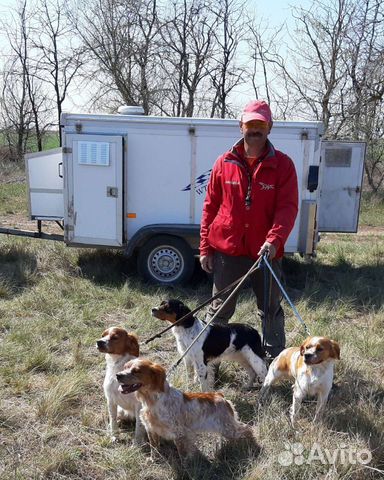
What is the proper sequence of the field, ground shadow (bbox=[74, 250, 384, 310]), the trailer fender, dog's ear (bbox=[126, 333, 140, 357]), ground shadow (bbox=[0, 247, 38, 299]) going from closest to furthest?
the field
dog's ear (bbox=[126, 333, 140, 357])
ground shadow (bbox=[0, 247, 38, 299])
ground shadow (bbox=[74, 250, 384, 310])
the trailer fender

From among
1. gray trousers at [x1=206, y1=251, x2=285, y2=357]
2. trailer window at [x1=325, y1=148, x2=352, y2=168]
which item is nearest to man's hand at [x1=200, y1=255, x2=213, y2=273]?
gray trousers at [x1=206, y1=251, x2=285, y2=357]

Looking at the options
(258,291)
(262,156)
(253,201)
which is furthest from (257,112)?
(258,291)

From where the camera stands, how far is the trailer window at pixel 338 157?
8195 millimetres

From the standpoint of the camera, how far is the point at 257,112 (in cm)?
352

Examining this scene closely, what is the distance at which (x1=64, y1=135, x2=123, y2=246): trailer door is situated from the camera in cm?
705

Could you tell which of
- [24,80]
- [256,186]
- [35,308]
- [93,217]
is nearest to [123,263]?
[93,217]

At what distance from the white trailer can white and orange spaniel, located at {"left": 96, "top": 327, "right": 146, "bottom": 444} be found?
3.91 metres

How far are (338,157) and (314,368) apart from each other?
562 cm

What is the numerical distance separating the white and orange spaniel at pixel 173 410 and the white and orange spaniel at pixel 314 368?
21.3 inches

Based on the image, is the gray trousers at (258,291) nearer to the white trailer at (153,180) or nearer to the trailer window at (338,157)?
the white trailer at (153,180)

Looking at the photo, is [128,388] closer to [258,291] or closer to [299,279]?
[258,291]

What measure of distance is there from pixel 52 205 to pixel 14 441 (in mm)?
5101

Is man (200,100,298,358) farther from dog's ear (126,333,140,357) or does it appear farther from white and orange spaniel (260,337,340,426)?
dog's ear (126,333,140,357)

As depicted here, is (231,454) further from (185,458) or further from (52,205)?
(52,205)
